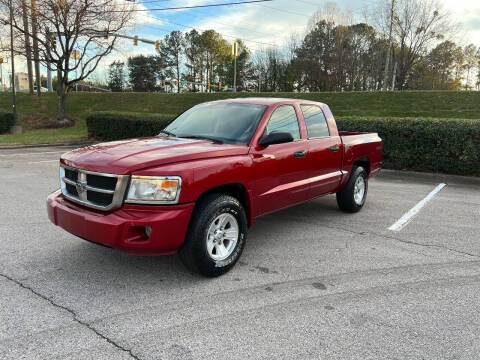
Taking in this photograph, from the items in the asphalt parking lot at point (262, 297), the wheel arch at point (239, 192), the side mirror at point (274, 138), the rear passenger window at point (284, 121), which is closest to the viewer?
the asphalt parking lot at point (262, 297)

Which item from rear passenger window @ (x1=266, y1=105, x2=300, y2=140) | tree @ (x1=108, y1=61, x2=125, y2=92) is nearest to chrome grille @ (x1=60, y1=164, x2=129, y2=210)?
rear passenger window @ (x1=266, y1=105, x2=300, y2=140)

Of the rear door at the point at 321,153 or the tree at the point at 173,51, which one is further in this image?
the tree at the point at 173,51

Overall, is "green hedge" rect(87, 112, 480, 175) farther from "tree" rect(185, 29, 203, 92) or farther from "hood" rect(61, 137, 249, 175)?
"tree" rect(185, 29, 203, 92)

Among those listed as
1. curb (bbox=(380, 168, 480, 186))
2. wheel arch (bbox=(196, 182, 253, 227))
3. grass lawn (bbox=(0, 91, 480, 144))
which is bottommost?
curb (bbox=(380, 168, 480, 186))

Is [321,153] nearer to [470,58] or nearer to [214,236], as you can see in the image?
[214,236]

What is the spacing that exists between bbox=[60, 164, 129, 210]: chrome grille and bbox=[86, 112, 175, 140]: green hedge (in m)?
11.1

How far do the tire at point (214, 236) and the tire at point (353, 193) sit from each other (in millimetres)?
2612

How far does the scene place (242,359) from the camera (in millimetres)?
2508

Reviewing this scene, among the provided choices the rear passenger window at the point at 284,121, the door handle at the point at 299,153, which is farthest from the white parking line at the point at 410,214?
the rear passenger window at the point at 284,121

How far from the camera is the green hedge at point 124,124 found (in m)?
15.4

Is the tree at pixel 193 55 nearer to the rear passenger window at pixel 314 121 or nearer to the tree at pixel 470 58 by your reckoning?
the tree at pixel 470 58

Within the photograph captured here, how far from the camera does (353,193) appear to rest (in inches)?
237

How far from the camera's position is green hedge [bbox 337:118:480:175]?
30.5 feet

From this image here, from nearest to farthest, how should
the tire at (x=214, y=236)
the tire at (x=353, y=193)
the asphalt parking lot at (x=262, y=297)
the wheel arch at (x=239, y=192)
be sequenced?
the asphalt parking lot at (x=262, y=297) < the tire at (x=214, y=236) < the wheel arch at (x=239, y=192) < the tire at (x=353, y=193)
